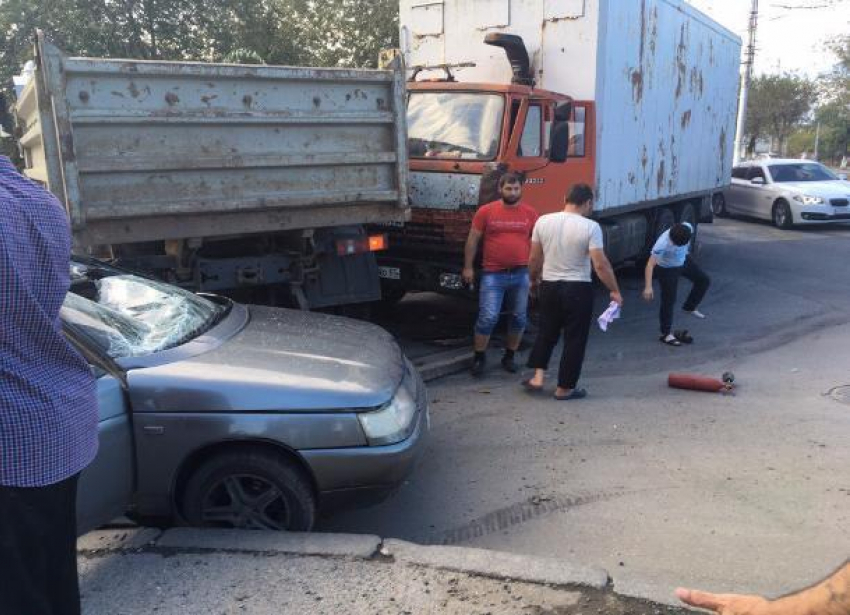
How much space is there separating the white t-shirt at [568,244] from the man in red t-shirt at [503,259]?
54 centimetres

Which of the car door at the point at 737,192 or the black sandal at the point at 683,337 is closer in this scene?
the black sandal at the point at 683,337

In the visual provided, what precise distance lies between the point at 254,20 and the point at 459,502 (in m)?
15.9

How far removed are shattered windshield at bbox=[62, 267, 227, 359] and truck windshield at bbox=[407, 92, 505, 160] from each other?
3587 millimetres

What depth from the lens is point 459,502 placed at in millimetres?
4191

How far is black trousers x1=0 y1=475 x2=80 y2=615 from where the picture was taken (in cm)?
192

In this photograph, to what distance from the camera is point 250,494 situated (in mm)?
3516

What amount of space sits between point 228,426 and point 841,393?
5.16 meters

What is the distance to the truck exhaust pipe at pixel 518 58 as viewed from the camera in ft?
26.8

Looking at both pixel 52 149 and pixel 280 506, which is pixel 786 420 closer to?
pixel 280 506

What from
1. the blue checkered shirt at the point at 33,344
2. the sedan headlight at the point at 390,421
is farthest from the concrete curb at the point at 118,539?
the blue checkered shirt at the point at 33,344

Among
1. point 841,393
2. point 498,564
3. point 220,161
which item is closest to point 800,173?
point 841,393

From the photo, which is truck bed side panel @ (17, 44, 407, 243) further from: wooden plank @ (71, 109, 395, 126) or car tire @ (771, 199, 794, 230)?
car tire @ (771, 199, 794, 230)

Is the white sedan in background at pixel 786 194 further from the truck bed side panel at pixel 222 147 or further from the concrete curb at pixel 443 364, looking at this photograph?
the truck bed side panel at pixel 222 147

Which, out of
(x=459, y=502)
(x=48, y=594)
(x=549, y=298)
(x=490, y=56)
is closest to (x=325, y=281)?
(x=549, y=298)
